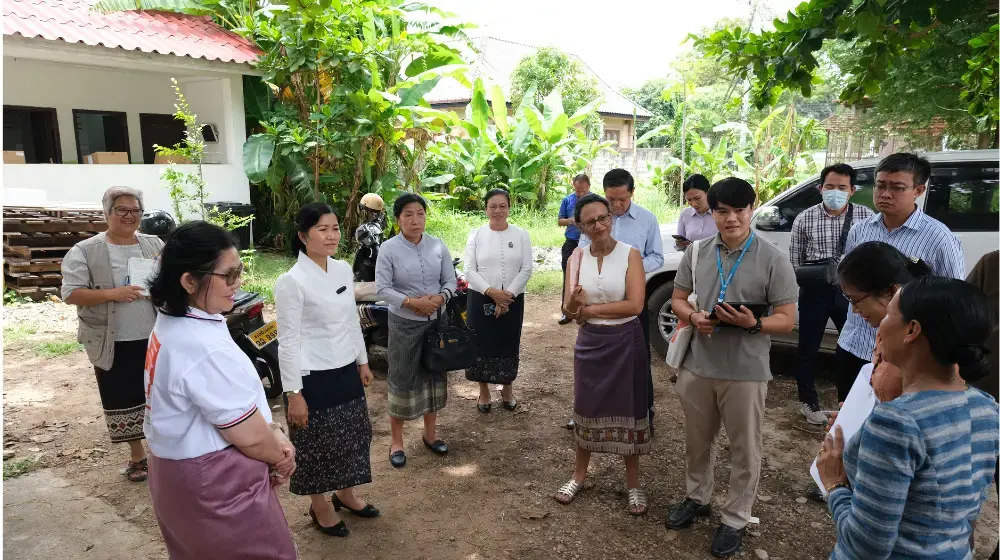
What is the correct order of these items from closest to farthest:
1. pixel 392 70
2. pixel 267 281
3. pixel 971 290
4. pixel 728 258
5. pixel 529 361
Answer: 1. pixel 971 290
2. pixel 728 258
3. pixel 529 361
4. pixel 267 281
5. pixel 392 70

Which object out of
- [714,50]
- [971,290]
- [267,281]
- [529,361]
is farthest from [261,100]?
[971,290]

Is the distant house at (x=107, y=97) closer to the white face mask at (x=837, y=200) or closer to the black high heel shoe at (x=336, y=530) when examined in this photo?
the black high heel shoe at (x=336, y=530)

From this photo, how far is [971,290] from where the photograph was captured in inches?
57.7

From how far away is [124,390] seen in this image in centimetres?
379

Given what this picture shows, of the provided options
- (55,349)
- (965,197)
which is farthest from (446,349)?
(55,349)

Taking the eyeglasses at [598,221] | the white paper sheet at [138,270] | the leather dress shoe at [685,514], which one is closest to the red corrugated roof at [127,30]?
the white paper sheet at [138,270]

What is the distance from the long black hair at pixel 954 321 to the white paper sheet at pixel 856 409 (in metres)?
0.32

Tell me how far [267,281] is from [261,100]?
367cm

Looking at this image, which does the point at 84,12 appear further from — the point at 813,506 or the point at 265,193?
the point at 813,506

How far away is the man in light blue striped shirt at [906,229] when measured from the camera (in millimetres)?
2990

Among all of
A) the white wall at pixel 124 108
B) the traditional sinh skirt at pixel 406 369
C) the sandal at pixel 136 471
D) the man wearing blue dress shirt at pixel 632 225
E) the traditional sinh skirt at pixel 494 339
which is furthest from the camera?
the white wall at pixel 124 108

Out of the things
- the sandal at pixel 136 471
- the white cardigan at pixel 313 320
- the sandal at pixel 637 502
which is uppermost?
the white cardigan at pixel 313 320

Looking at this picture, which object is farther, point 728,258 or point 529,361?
point 529,361

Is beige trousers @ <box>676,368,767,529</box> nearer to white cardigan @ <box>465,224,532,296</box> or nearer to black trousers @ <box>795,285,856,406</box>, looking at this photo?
black trousers @ <box>795,285,856,406</box>
